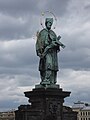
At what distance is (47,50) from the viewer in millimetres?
32594

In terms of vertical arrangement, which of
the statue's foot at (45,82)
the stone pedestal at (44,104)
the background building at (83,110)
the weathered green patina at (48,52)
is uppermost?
the background building at (83,110)

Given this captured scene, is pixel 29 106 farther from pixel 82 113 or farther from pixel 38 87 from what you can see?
pixel 82 113

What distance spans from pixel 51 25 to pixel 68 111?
5.73 meters

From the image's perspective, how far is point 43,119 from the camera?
103 ft

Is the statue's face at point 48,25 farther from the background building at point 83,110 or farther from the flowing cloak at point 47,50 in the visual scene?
the background building at point 83,110

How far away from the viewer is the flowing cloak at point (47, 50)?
32562mm

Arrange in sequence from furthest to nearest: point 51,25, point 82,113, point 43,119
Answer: point 82,113, point 51,25, point 43,119

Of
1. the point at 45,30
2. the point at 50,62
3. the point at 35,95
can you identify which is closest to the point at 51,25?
the point at 45,30

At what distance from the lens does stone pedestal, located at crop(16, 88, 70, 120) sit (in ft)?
102

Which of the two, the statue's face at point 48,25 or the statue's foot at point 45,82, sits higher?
the statue's face at point 48,25

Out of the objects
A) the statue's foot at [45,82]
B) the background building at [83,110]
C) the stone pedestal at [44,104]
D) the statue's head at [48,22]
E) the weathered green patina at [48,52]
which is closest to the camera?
the stone pedestal at [44,104]

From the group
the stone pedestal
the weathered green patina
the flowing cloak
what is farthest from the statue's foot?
the flowing cloak

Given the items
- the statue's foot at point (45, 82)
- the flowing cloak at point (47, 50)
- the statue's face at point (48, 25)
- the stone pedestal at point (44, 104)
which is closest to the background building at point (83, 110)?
the statue's face at point (48, 25)

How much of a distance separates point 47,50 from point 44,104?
3.55 meters
